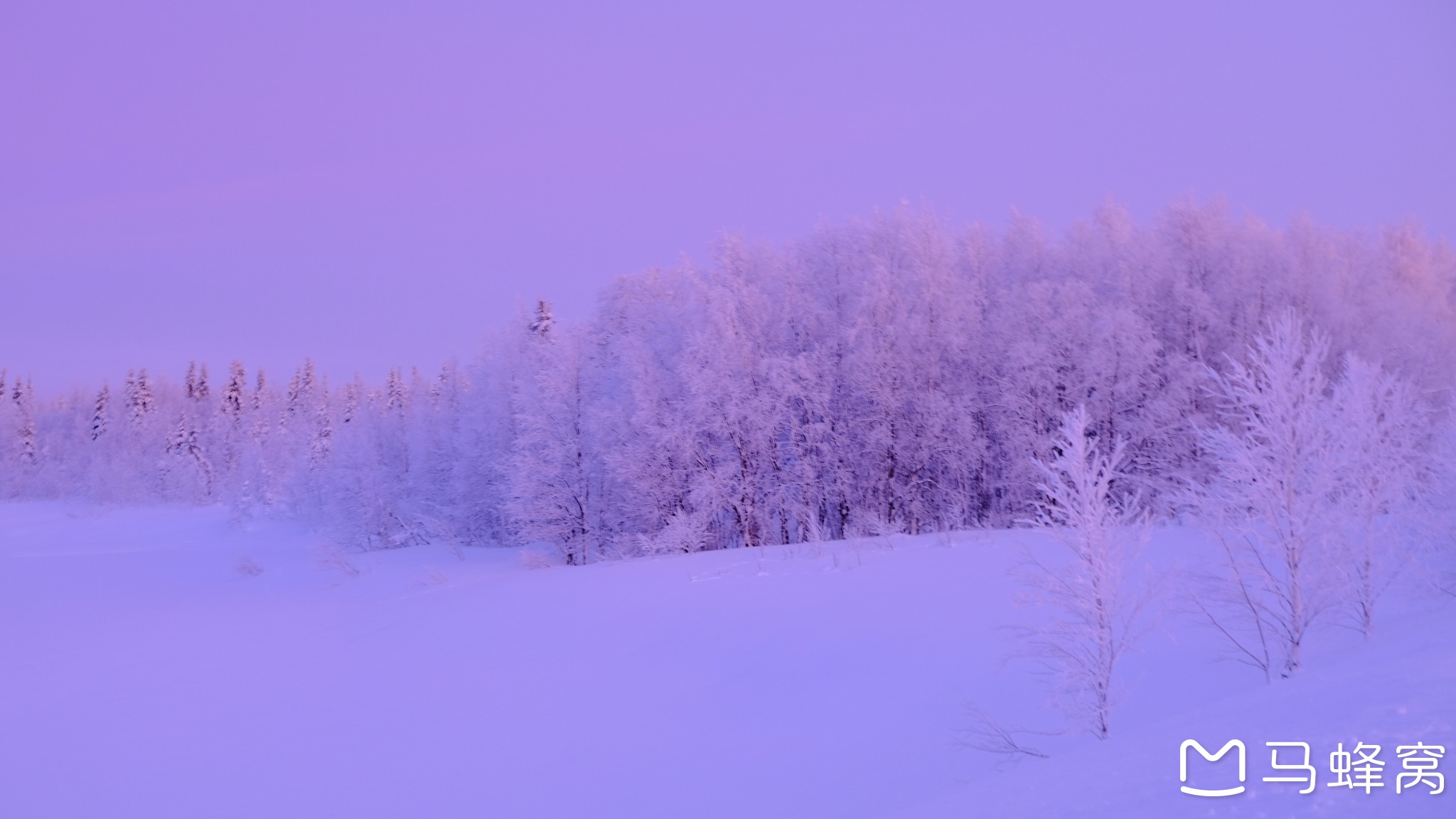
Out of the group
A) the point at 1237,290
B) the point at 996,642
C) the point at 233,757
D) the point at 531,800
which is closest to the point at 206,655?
the point at 233,757

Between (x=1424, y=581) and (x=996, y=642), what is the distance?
5786mm

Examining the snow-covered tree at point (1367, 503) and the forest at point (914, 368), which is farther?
the forest at point (914, 368)

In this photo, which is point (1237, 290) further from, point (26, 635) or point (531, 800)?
point (26, 635)

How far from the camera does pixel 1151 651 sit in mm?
12867

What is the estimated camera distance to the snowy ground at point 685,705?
6016mm

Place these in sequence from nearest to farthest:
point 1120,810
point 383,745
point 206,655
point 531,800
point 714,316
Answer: point 1120,810 → point 531,800 → point 383,745 → point 206,655 → point 714,316

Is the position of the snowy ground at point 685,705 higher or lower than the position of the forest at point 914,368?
Answer: lower

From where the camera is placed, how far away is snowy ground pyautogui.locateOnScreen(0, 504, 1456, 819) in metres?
6.02
